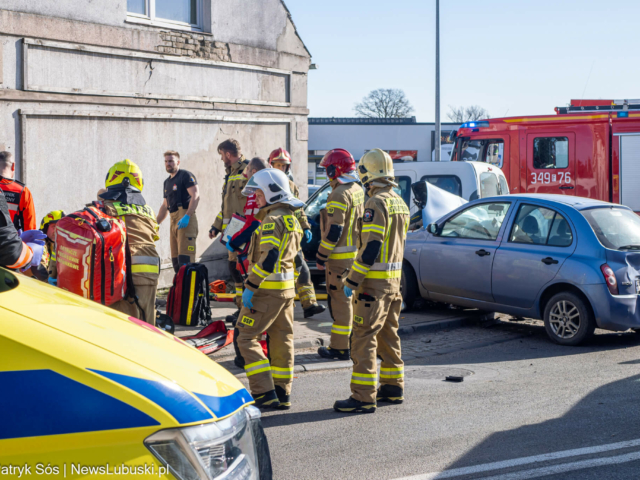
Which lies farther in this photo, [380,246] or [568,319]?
[568,319]

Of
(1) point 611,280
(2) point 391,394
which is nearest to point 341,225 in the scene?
(2) point 391,394

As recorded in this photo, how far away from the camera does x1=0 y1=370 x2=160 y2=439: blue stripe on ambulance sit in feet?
6.81

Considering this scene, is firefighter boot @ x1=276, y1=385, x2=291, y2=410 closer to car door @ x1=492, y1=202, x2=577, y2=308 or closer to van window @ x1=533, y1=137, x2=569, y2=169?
car door @ x1=492, y1=202, x2=577, y2=308

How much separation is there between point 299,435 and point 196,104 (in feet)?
24.0

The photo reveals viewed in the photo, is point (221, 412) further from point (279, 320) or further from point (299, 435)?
point (279, 320)

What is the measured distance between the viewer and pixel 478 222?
9297 millimetres

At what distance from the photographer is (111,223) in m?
5.37

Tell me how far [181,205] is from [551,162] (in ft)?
26.9

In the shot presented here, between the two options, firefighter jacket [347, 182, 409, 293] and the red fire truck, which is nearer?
firefighter jacket [347, 182, 409, 293]

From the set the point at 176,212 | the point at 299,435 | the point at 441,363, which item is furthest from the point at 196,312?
the point at 299,435

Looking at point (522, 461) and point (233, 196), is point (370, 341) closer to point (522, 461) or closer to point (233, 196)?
point (522, 461)

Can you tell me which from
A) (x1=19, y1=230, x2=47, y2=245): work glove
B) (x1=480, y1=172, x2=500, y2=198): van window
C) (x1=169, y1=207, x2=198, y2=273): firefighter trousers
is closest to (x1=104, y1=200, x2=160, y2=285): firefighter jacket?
(x1=19, y1=230, x2=47, y2=245): work glove

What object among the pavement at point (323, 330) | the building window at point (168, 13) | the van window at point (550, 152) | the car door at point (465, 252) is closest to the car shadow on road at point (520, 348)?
the pavement at point (323, 330)

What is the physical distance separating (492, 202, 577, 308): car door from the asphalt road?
0.89 metres
